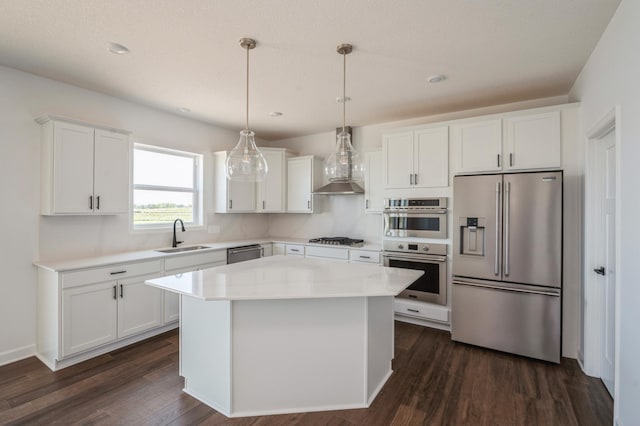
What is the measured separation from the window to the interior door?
12.9 feet

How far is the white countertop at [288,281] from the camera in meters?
1.85

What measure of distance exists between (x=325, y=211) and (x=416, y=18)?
3306mm

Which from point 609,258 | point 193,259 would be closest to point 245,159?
point 193,259

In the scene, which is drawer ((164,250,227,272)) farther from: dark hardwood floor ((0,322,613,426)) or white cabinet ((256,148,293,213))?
white cabinet ((256,148,293,213))

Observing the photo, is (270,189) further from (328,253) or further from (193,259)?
(193,259)

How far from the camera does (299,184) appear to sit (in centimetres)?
491

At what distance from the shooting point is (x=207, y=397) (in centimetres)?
221

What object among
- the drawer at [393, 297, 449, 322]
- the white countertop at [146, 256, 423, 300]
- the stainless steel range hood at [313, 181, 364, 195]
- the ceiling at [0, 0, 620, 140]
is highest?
the ceiling at [0, 0, 620, 140]

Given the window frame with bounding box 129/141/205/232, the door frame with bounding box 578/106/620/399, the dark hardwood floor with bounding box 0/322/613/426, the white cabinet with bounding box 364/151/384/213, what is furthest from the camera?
the white cabinet with bounding box 364/151/384/213

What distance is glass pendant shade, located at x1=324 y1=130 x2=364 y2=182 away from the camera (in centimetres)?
228

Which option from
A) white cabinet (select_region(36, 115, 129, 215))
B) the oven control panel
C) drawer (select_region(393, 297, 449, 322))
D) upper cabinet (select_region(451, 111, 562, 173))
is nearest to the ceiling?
upper cabinet (select_region(451, 111, 562, 173))

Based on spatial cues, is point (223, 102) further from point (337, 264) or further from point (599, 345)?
point (599, 345)

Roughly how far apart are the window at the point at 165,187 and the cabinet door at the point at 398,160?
2.69 meters

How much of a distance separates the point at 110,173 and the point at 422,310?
3.78 metres
